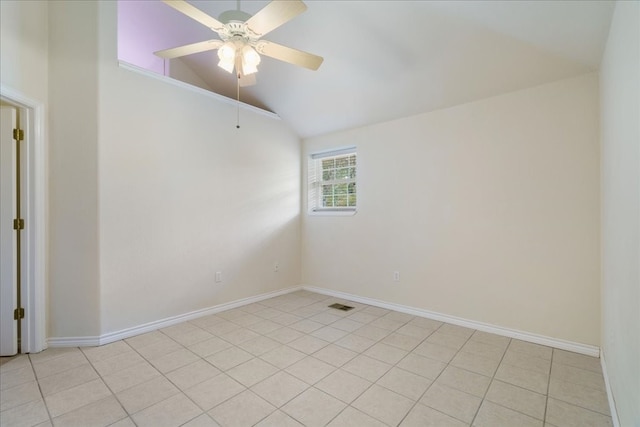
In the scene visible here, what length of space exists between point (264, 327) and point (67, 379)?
1.60 m

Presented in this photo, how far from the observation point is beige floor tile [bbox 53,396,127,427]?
1657 mm

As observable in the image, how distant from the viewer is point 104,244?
268cm

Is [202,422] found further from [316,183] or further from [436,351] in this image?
[316,183]

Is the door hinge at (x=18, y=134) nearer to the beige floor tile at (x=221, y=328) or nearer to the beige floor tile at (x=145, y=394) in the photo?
the beige floor tile at (x=145, y=394)

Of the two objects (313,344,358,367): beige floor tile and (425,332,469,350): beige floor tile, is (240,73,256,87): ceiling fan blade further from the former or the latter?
(425,332,469,350): beige floor tile

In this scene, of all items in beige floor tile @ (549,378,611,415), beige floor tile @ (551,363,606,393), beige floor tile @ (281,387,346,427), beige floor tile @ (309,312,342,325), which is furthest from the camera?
beige floor tile @ (309,312,342,325)

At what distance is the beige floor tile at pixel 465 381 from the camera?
1991 mm

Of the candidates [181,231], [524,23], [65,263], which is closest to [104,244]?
[65,263]

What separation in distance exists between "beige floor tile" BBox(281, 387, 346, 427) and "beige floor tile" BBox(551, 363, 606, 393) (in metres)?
1.69

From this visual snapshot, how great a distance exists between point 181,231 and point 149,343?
1.16m

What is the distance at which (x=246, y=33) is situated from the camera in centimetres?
188

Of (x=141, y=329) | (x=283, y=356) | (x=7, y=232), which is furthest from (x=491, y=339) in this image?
(x=7, y=232)

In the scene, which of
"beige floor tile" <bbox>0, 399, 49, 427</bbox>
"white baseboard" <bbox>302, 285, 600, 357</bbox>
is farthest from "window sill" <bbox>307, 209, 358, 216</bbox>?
"beige floor tile" <bbox>0, 399, 49, 427</bbox>

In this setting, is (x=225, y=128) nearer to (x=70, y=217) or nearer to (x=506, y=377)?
(x=70, y=217)
